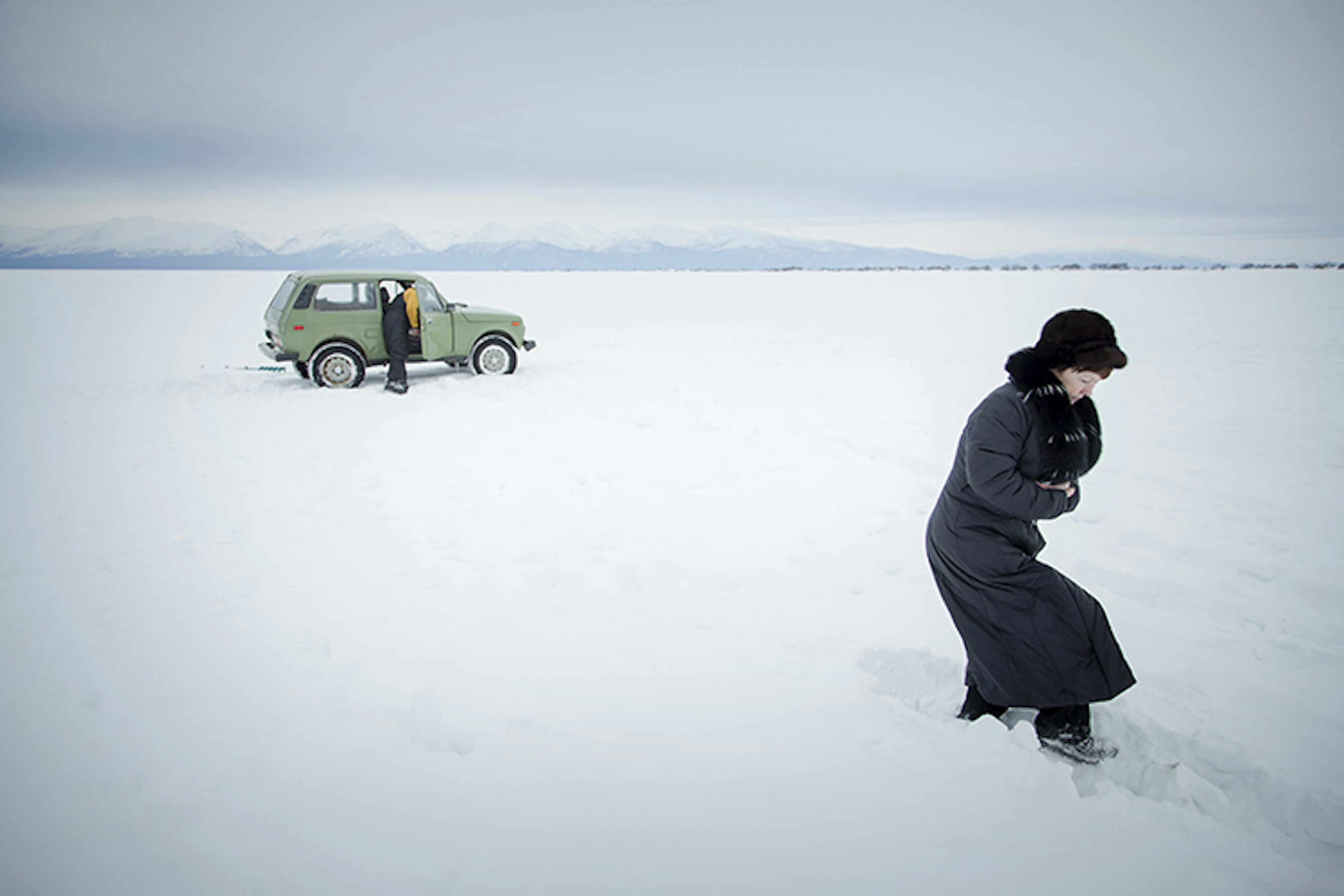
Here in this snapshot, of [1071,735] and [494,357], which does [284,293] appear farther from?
[1071,735]

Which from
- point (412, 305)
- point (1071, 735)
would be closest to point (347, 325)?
point (412, 305)

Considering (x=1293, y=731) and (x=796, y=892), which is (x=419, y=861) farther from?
(x=1293, y=731)

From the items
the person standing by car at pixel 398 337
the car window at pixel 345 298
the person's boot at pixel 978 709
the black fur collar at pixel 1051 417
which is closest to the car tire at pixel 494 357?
the person standing by car at pixel 398 337

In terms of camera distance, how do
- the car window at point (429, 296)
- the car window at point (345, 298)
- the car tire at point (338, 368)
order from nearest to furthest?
the car window at point (345, 298) → the car tire at point (338, 368) → the car window at point (429, 296)

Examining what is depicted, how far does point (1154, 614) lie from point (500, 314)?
10.3m

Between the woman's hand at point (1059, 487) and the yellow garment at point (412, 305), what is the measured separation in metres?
9.97

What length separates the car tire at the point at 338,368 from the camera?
10617mm

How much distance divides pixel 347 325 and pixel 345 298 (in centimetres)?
44

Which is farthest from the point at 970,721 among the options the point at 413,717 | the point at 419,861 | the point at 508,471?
the point at 508,471

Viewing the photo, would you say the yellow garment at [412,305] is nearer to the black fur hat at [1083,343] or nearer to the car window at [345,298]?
the car window at [345,298]

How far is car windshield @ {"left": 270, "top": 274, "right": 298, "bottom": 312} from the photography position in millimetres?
10359

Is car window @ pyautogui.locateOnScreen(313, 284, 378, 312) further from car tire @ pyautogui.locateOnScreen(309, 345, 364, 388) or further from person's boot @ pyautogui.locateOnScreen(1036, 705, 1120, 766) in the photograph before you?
person's boot @ pyautogui.locateOnScreen(1036, 705, 1120, 766)

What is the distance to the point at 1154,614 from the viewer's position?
405 cm

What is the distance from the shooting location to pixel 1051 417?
2.56 meters
